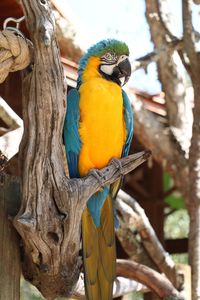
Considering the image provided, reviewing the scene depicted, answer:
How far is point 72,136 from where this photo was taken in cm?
149

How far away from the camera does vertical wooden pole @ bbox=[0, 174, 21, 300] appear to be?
3.83ft

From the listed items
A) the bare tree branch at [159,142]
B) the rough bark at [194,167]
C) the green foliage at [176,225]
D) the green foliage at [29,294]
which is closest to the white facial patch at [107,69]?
the rough bark at [194,167]

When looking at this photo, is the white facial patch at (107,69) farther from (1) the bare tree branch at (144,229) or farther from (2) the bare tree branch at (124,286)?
(1) the bare tree branch at (144,229)

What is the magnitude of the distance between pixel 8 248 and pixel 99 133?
48 centimetres

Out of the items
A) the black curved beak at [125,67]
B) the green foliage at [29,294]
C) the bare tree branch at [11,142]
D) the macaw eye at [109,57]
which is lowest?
the green foliage at [29,294]

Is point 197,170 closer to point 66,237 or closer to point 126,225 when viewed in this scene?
point 126,225

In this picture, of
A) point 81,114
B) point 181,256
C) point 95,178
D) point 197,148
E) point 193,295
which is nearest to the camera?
point 95,178

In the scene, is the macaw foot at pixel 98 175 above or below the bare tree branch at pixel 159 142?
below

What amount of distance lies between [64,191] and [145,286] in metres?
1.23

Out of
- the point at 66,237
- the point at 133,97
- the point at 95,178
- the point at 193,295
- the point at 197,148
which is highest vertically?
the point at 133,97

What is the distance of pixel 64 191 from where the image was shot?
3.96 feet

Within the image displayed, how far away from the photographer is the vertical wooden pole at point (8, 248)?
3.83ft

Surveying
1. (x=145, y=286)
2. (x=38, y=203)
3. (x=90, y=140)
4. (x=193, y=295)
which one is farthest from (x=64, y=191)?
(x=193, y=295)

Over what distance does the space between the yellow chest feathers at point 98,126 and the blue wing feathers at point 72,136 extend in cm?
2
